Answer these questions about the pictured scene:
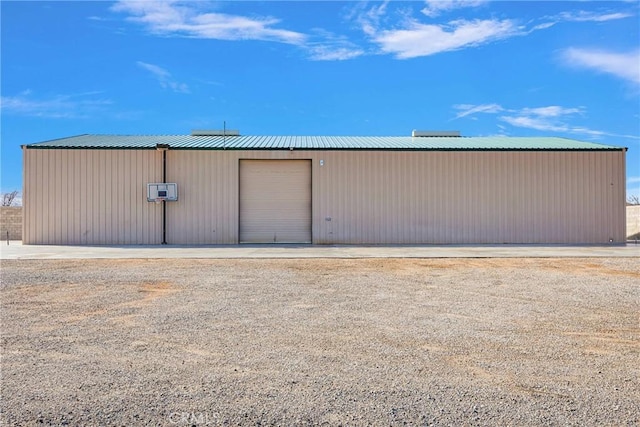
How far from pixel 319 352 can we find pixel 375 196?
42.3 feet

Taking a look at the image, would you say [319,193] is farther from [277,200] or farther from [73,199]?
[73,199]

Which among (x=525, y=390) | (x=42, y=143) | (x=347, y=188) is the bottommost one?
(x=525, y=390)

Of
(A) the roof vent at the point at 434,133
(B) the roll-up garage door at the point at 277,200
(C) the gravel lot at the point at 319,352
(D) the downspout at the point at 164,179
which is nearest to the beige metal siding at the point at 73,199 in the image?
(D) the downspout at the point at 164,179

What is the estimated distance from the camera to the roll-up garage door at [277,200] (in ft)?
55.2

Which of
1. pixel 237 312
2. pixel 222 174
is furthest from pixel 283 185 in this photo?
pixel 237 312

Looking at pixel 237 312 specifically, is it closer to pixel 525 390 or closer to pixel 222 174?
pixel 525 390

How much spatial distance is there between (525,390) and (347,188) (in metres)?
13.6

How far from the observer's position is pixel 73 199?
16.2 metres

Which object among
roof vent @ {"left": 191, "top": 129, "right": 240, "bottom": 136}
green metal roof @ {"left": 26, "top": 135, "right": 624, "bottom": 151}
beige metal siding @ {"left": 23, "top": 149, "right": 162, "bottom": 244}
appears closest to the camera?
beige metal siding @ {"left": 23, "top": 149, "right": 162, "bottom": 244}

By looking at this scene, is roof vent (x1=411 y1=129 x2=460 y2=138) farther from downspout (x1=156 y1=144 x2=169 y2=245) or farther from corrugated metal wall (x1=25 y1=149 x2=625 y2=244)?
downspout (x1=156 y1=144 x2=169 y2=245)

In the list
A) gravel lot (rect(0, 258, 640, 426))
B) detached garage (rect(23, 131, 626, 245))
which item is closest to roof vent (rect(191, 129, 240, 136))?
detached garage (rect(23, 131, 626, 245))

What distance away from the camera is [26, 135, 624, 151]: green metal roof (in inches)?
658

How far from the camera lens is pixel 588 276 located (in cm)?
882

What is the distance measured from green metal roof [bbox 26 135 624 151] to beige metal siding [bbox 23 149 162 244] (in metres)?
0.54
